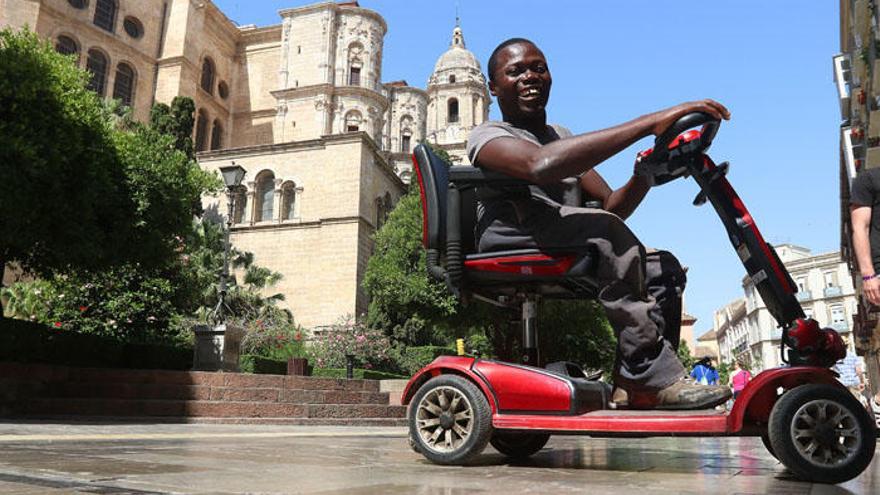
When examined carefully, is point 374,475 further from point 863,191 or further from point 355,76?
point 355,76

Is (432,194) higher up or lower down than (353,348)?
lower down

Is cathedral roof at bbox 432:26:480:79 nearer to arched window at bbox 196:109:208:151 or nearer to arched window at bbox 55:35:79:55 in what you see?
arched window at bbox 196:109:208:151

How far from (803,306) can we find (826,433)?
195 feet

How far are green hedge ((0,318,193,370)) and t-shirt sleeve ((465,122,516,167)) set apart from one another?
1036 centimetres

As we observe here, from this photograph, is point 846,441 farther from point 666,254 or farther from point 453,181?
point 453,181

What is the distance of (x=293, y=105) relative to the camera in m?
41.8

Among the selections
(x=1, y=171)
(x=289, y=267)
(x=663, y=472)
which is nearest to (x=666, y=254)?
(x=663, y=472)

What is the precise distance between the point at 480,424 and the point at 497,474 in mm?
306

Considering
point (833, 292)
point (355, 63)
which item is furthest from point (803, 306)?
point (355, 63)

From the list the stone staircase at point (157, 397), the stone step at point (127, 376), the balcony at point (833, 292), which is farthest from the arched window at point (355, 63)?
the balcony at point (833, 292)

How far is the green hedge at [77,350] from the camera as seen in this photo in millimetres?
10375

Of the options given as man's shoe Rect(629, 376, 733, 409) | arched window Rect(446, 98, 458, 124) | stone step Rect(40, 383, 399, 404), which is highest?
arched window Rect(446, 98, 458, 124)

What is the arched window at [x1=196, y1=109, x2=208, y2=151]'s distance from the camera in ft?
137

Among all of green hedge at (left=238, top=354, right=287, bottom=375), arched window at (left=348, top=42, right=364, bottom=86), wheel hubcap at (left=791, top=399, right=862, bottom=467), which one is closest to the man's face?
wheel hubcap at (left=791, top=399, right=862, bottom=467)
